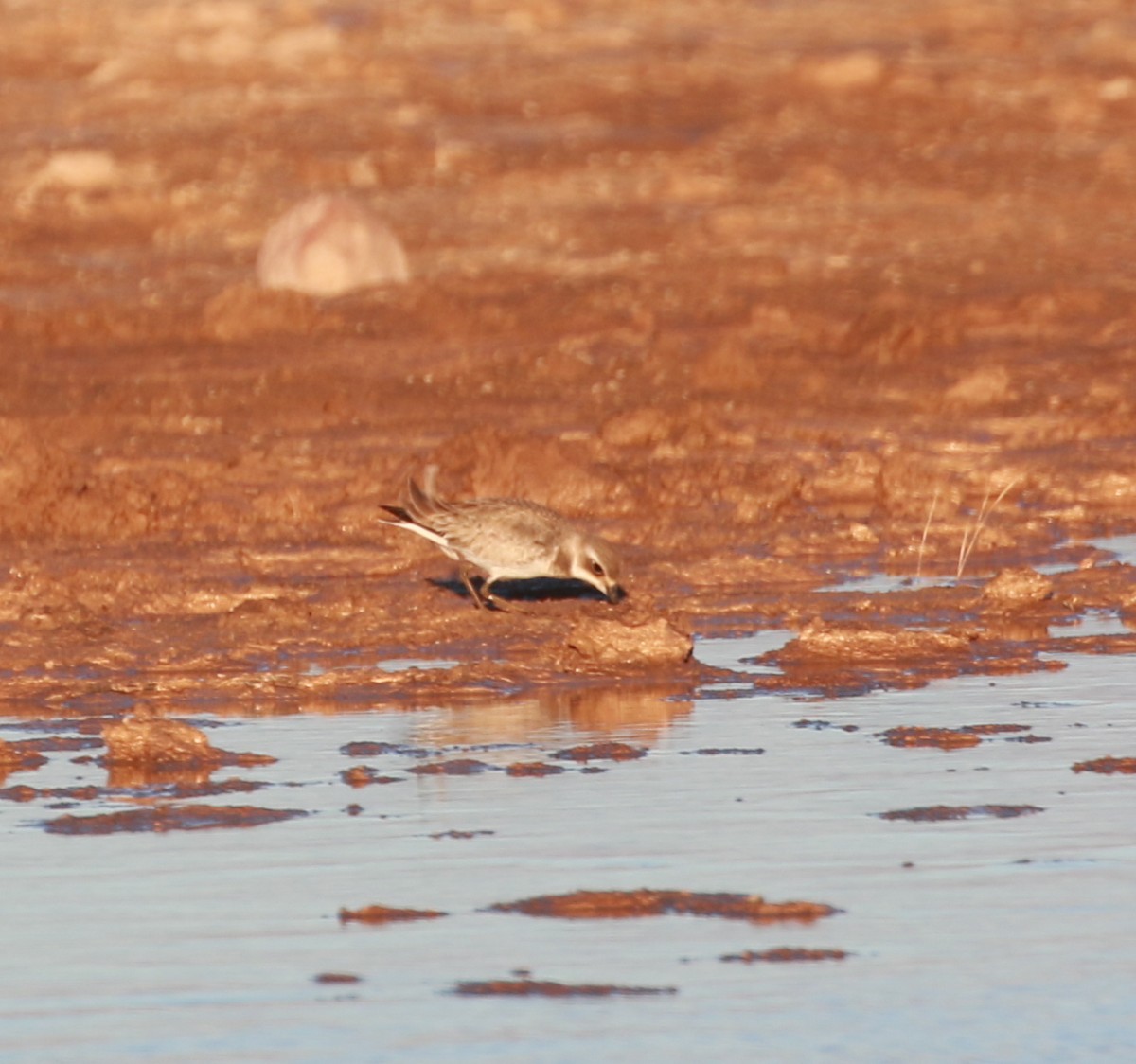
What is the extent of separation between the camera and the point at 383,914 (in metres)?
6.90

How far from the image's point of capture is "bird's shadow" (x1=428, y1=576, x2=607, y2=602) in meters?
12.9

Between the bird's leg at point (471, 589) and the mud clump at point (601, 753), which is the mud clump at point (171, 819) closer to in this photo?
the mud clump at point (601, 753)

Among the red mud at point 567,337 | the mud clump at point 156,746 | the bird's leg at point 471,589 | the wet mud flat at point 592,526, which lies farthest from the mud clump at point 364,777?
the bird's leg at point 471,589

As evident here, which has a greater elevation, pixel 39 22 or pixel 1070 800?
pixel 39 22

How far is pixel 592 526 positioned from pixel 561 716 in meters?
5.20

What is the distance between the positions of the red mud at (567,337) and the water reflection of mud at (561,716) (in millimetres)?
261

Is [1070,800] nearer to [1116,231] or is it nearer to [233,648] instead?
[233,648]

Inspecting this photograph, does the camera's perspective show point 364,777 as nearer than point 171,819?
No

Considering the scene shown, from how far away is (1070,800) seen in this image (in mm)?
8266

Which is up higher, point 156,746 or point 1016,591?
point 1016,591

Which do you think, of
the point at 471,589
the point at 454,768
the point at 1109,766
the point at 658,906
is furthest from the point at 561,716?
the point at 658,906

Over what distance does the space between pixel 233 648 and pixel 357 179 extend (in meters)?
17.7

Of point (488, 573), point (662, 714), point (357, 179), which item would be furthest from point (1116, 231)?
point (662, 714)

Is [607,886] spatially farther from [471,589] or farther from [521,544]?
[471,589]
